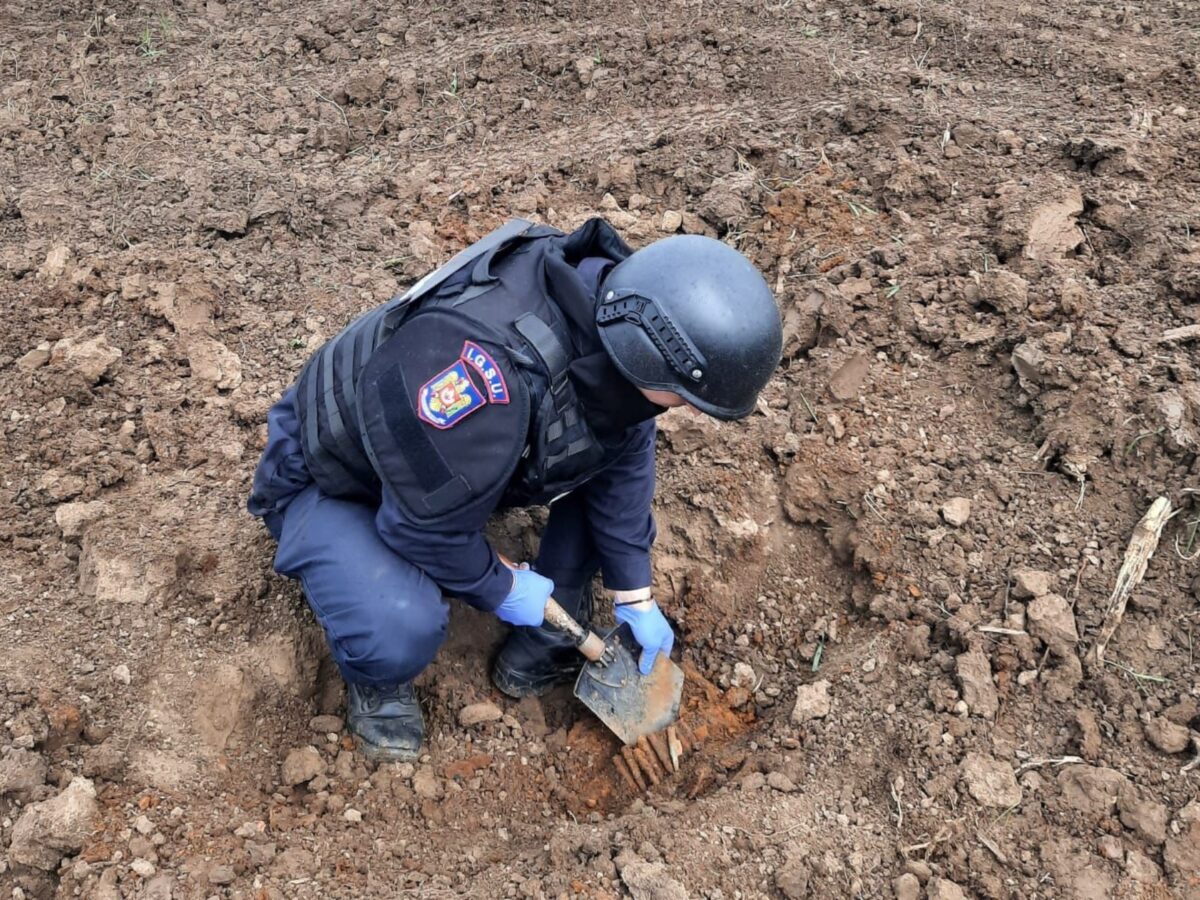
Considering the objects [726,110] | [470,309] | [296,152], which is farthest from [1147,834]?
[296,152]

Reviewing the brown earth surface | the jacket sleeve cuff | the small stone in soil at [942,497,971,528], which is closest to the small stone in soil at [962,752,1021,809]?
the brown earth surface

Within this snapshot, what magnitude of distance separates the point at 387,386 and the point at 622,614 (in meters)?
1.14

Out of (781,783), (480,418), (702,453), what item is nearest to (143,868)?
(480,418)

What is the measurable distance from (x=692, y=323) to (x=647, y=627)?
1.20 m

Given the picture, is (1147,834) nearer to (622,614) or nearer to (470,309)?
(622,614)

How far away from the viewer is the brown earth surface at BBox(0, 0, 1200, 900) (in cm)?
245

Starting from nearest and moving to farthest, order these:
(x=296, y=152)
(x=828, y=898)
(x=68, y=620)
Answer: (x=828, y=898), (x=68, y=620), (x=296, y=152)

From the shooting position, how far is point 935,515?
305 centimetres

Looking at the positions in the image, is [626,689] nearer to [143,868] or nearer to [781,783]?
[781,783]

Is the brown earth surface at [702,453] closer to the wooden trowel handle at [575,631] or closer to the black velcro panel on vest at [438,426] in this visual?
the wooden trowel handle at [575,631]

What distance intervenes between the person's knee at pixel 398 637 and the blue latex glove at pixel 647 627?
0.60 metres

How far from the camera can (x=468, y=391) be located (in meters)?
2.09

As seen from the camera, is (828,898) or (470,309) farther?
(828,898)

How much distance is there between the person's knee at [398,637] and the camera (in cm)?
248
